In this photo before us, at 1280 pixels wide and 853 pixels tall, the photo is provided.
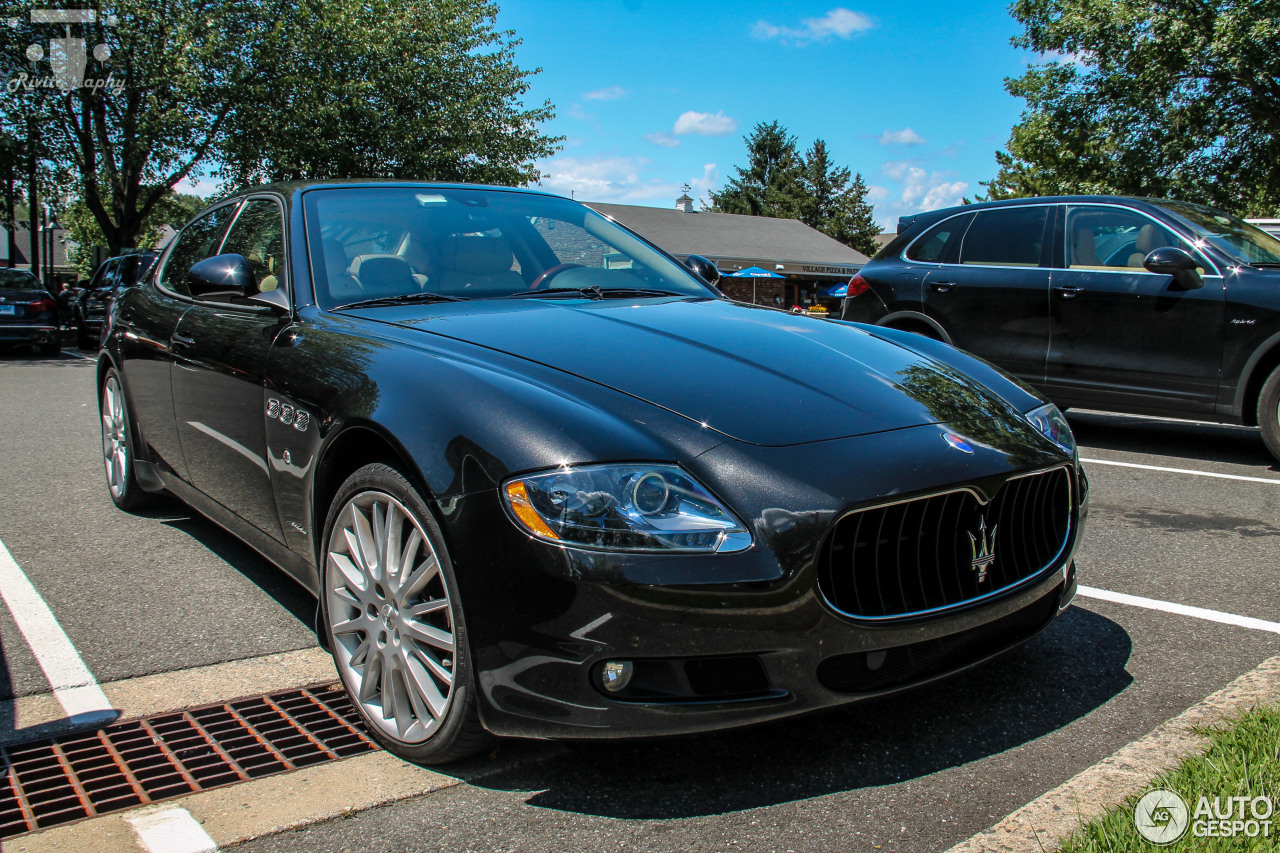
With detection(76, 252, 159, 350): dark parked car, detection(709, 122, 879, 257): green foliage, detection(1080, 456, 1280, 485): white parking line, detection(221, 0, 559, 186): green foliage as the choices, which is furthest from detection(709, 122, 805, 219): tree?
detection(1080, 456, 1280, 485): white parking line

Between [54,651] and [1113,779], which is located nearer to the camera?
[1113,779]

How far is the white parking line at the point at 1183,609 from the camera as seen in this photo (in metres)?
3.38

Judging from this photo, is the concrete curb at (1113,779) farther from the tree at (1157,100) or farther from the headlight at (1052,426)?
the tree at (1157,100)

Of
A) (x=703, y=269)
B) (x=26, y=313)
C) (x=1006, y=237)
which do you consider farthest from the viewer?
(x=26, y=313)

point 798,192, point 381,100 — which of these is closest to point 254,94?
point 381,100

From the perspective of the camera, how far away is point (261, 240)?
152 inches

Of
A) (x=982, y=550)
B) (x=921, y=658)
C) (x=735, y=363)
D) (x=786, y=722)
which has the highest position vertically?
(x=735, y=363)

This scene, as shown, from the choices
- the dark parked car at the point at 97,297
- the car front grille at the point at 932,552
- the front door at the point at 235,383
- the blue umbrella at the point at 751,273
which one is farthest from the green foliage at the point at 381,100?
the car front grille at the point at 932,552

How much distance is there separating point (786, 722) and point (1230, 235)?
615 cm

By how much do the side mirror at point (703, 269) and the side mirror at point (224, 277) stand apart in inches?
73.3

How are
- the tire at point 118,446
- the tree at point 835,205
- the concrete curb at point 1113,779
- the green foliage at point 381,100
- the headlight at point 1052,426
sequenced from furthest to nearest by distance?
the tree at point 835,205 < the green foliage at point 381,100 < the tire at point 118,446 < the headlight at point 1052,426 < the concrete curb at point 1113,779

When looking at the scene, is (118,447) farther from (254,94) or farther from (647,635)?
(254,94)

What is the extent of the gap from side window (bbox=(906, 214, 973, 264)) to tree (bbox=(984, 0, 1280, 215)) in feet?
50.0

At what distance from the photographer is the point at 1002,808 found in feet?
7.23
